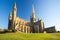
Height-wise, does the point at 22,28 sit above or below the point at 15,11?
below

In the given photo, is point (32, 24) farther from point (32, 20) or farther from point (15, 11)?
point (15, 11)

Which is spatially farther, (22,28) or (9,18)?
(9,18)

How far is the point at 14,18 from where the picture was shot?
10662 centimetres

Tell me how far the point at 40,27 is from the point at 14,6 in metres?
37.2

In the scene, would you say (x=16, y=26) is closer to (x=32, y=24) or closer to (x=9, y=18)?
(x=9, y=18)

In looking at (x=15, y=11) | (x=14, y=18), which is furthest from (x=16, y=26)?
(x=15, y=11)

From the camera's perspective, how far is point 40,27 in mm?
115625

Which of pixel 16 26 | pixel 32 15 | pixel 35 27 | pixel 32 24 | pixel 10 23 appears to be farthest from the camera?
pixel 32 15

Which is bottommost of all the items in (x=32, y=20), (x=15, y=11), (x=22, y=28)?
(x=22, y=28)

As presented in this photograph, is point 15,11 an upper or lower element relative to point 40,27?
upper

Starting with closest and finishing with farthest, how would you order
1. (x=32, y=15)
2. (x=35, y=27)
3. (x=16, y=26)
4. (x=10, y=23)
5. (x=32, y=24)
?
(x=16, y=26)
(x=10, y=23)
(x=35, y=27)
(x=32, y=24)
(x=32, y=15)

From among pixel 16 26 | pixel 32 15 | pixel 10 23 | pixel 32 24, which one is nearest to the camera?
pixel 16 26

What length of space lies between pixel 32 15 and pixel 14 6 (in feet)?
104

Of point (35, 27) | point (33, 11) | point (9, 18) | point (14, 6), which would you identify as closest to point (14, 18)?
point (9, 18)
